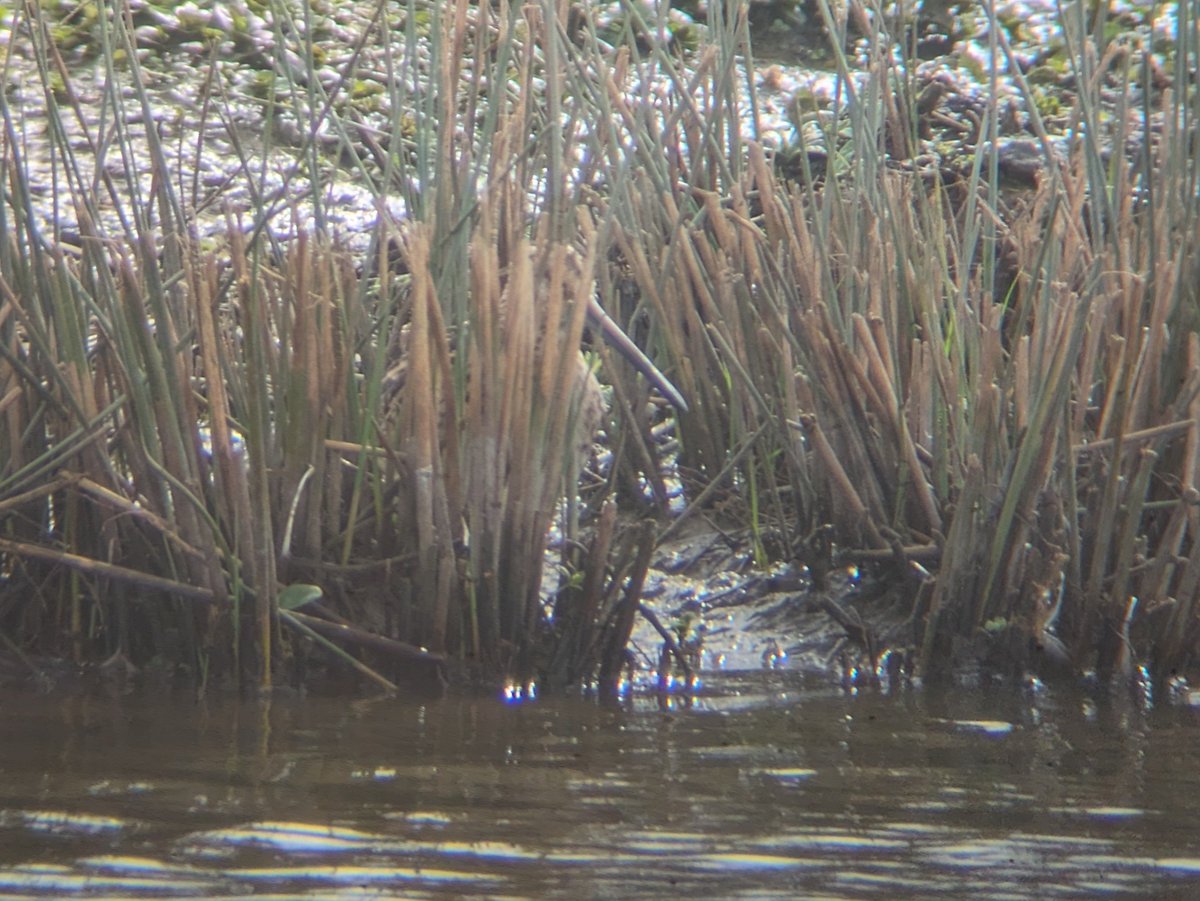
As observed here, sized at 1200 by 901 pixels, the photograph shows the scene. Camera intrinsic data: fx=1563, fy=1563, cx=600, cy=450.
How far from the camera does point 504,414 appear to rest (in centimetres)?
211

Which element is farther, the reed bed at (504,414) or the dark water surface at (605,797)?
the reed bed at (504,414)

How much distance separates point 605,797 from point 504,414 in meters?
0.57

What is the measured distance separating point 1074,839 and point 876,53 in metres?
1.44

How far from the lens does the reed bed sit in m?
2.11

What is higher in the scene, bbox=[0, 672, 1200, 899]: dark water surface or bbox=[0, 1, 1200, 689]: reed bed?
bbox=[0, 1, 1200, 689]: reed bed

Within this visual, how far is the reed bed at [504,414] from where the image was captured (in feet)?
6.91

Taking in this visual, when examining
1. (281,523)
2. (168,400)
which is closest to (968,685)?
(281,523)

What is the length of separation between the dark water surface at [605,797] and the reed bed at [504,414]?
144mm

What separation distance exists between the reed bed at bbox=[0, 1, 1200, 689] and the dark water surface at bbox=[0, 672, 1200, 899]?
5.7 inches

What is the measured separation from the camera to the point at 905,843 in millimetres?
1640

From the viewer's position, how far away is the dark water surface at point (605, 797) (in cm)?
152

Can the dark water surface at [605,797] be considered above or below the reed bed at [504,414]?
below

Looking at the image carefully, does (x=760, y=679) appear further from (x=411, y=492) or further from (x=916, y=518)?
(x=411, y=492)

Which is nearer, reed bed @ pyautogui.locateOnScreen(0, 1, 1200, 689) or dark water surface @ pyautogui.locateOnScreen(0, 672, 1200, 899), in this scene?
dark water surface @ pyautogui.locateOnScreen(0, 672, 1200, 899)
